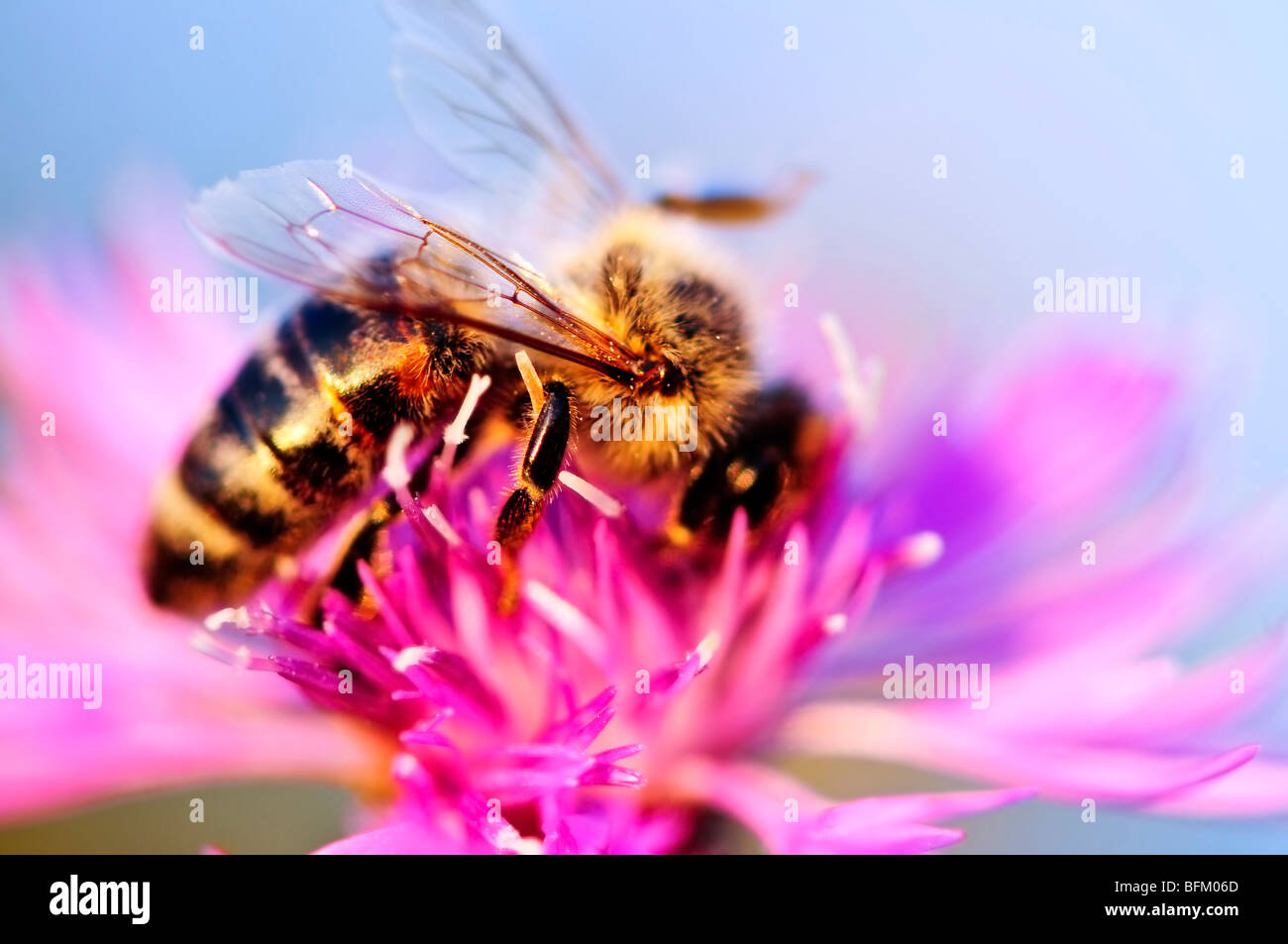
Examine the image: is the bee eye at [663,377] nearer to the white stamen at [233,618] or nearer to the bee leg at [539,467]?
the bee leg at [539,467]

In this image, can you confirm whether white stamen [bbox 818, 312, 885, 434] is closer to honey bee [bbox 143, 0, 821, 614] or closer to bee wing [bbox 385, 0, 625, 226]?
honey bee [bbox 143, 0, 821, 614]

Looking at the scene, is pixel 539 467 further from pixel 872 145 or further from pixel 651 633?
pixel 872 145

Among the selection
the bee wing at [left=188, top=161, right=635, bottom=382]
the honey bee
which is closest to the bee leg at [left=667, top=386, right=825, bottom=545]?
the honey bee

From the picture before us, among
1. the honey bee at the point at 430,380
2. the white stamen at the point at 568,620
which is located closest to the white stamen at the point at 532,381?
the honey bee at the point at 430,380

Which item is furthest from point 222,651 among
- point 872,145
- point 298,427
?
point 872,145
